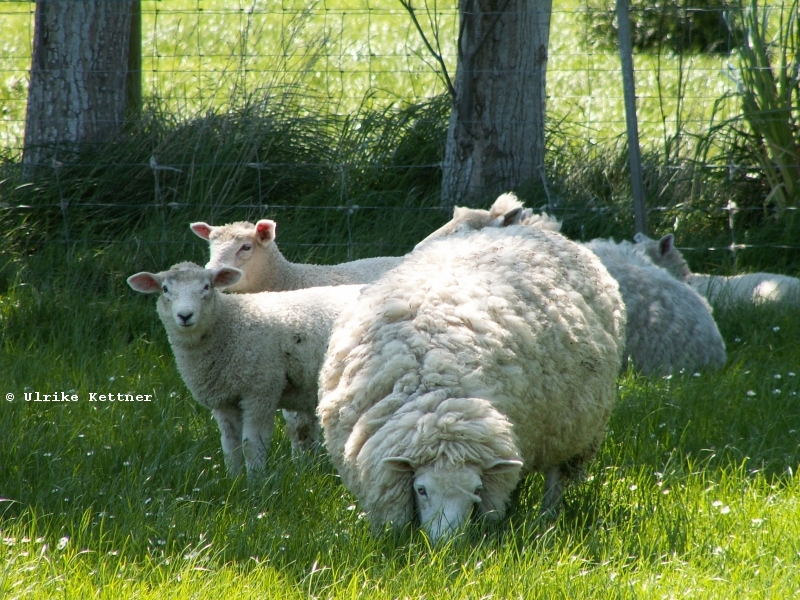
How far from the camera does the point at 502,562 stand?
3010mm

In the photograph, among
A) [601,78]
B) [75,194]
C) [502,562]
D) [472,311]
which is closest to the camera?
[502,562]

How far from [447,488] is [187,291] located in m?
1.99

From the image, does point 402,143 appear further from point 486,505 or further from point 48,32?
point 486,505

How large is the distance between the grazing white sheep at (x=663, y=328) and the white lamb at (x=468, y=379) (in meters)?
1.75

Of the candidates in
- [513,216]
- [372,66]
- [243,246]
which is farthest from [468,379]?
[372,66]

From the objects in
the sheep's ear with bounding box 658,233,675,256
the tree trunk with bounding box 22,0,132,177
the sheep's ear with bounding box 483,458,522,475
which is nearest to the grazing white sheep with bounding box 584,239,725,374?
the sheep's ear with bounding box 658,233,675,256

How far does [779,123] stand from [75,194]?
5468 millimetres

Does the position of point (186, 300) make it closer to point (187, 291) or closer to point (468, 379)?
point (187, 291)

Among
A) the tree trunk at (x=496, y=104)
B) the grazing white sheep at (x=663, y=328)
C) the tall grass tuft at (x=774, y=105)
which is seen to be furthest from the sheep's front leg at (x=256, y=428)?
the tall grass tuft at (x=774, y=105)

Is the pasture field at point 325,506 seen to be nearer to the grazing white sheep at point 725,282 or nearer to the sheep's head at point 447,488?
the sheep's head at point 447,488

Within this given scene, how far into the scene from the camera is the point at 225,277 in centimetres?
479

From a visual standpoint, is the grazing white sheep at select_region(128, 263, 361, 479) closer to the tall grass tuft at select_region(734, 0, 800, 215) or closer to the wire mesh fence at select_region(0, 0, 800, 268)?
the wire mesh fence at select_region(0, 0, 800, 268)

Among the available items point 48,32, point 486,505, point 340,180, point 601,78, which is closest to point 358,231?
point 340,180

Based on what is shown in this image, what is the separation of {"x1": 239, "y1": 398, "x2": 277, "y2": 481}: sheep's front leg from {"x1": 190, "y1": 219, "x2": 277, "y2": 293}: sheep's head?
4.14 feet
